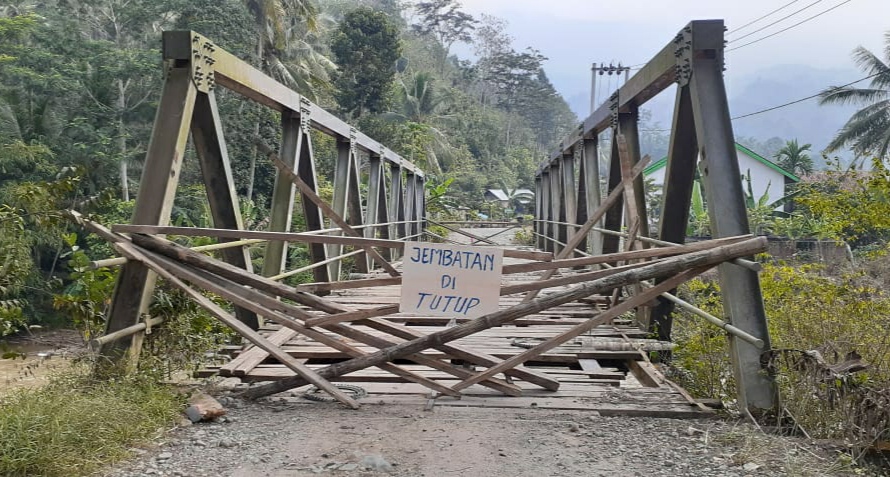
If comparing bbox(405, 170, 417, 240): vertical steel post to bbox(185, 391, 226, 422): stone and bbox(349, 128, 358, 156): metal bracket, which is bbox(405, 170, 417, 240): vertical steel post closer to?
bbox(349, 128, 358, 156): metal bracket

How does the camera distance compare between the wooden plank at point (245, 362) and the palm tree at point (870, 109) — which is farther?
the palm tree at point (870, 109)

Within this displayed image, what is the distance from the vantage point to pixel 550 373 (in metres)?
4.52

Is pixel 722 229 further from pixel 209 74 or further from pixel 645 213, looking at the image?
pixel 209 74

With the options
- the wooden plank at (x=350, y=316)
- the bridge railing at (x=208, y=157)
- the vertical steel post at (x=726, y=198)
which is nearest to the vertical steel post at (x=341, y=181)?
the bridge railing at (x=208, y=157)

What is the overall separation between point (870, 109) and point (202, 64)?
3305cm

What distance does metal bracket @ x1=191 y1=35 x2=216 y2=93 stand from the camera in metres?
4.12

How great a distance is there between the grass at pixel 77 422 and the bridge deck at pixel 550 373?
0.75 meters

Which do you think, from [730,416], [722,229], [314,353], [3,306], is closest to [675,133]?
[722,229]

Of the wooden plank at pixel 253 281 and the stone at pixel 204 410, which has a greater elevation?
the wooden plank at pixel 253 281

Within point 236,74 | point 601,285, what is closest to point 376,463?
point 601,285

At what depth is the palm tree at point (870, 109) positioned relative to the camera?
29.7 metres

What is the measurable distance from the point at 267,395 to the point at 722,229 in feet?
8.53

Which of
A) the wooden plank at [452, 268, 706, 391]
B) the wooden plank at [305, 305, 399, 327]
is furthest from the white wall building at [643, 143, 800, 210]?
the wooden plank at [305, 305, 399, 327]

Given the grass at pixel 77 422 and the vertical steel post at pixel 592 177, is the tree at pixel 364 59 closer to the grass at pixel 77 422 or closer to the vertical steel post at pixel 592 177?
the vertical steel post at pixel 592 177
